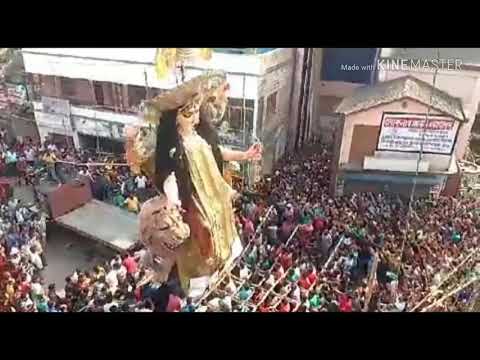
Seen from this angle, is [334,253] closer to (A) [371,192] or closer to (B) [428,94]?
(A) [371,192]

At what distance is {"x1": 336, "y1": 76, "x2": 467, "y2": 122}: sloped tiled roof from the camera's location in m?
3.05

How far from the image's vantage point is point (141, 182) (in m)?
3.30

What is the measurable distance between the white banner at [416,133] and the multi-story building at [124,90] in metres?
0.55

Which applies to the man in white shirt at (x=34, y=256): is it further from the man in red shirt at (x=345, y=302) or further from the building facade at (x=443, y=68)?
the building facade at (x=443, y=68)

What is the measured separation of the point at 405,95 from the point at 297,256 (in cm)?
108

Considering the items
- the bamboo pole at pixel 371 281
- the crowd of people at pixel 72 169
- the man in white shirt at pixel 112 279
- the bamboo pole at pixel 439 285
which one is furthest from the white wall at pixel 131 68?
the bamboo pole at pixel 439 285

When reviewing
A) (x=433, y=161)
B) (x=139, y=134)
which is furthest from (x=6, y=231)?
(x=433, y=161)

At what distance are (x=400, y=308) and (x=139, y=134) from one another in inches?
71.5

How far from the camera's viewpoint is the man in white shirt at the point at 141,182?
3293 mm

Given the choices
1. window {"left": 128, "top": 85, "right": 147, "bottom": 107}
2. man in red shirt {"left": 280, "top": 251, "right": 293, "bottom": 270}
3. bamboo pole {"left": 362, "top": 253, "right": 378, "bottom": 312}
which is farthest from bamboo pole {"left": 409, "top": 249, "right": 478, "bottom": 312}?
window {"left": 128, "top": 85, "right": 147, "bottom": 107}

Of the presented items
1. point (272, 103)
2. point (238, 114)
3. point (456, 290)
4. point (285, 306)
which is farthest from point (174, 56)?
point (456, 290)
